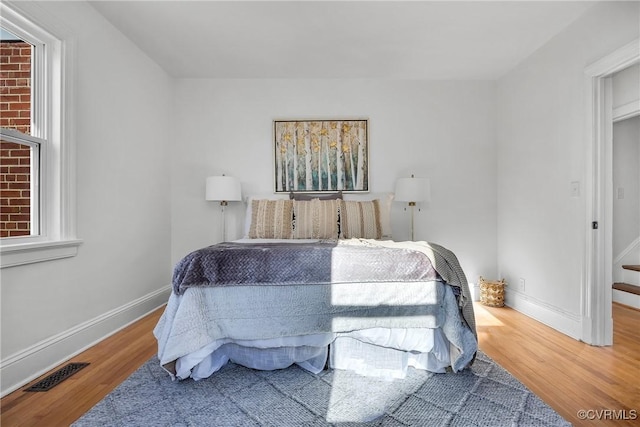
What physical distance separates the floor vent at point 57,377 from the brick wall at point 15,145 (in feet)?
2.82

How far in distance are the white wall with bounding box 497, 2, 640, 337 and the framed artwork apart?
156cm

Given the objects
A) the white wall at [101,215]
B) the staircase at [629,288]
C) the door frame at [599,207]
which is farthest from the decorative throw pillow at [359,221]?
the staircase at [629,288]

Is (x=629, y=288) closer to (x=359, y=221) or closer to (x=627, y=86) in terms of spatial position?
(x=627, y=86)

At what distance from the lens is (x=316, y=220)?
10.3 feet

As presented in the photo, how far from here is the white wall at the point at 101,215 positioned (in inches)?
76.7

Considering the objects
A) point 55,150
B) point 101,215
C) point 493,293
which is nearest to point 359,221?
point 493,293

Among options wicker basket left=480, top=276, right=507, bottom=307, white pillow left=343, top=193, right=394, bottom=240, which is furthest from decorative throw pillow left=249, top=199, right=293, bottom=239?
wicker basket left=480, top=276, right=507, bottom=307

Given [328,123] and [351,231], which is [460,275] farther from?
[328,123]

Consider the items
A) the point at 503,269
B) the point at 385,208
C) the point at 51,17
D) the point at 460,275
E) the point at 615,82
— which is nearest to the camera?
the point at 460,275

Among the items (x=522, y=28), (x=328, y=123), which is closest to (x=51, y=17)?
(x=328, y=123)

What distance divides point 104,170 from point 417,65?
309 centimetres

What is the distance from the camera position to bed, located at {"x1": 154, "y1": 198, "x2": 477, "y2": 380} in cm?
A: 181

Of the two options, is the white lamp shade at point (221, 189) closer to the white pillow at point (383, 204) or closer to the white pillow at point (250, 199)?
the white pillow at point (250, 199)

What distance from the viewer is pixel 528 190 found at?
10.6 ft
